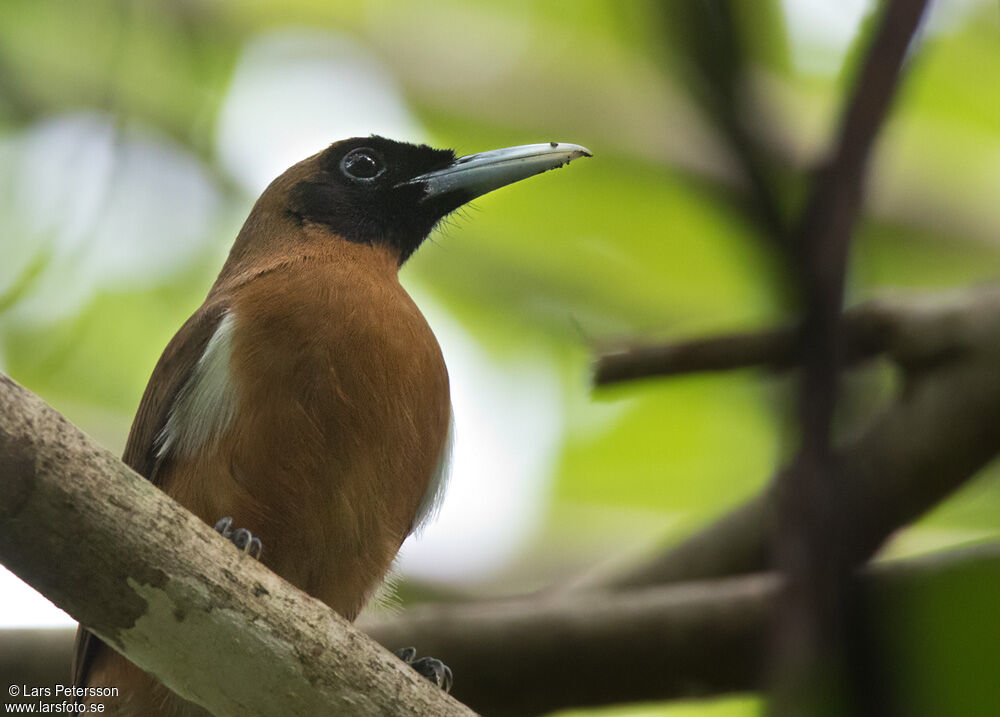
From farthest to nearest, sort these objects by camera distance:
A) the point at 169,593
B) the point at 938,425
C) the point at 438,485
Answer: the point at 438,485
the point at 938,425
the point at 169,593

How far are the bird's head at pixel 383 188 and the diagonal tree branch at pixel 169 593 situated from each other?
238 centimetres

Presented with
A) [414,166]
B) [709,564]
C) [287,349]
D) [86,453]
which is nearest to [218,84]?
[414,166]

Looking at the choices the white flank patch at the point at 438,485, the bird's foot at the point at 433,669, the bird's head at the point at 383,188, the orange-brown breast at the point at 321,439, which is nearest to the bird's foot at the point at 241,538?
the orange-brown breast at the point at 321,439

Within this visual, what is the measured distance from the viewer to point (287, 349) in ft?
13.2

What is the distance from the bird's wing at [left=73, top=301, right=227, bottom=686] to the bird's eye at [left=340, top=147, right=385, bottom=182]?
1.14 meters

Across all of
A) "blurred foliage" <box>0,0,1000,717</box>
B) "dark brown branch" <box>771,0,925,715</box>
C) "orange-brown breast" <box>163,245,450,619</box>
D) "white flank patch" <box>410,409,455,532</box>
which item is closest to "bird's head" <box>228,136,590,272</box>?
"blurred foliage" <box>0,0,1000,717</box>

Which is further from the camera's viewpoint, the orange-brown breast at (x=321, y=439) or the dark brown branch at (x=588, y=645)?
the dark brown branch at (x=588, y=645)

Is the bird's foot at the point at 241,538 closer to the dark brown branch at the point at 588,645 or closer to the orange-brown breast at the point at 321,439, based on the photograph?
the orange-brown breast at the point at 321,439

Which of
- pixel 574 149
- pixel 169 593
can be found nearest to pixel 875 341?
pixel 574 149

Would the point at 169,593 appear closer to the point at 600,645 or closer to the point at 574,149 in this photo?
the point at 600,645

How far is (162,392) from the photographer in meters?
4.32

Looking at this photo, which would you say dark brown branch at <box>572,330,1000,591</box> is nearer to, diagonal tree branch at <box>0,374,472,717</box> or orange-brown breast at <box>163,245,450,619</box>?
orange-brown breast at <box>163,245,450,619</box>

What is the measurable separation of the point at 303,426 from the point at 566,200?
2.76 m

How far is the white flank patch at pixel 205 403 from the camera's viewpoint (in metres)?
3.96
